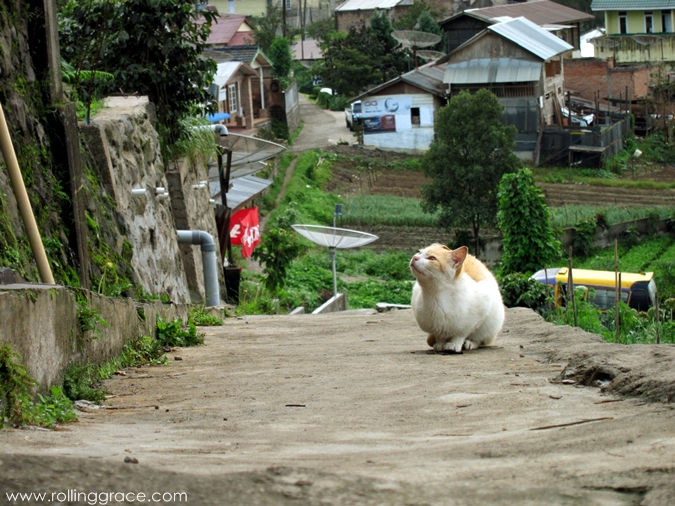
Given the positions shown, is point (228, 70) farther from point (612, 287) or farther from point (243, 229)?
point (612, 287)

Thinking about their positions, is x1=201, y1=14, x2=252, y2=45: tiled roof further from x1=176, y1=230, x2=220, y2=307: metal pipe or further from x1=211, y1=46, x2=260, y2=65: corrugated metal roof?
x1=176, y1=230, x2=220, y2=307: metal pipe

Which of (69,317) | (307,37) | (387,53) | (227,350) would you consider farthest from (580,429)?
(307,37)

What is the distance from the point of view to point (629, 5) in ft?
180

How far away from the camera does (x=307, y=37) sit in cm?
8050

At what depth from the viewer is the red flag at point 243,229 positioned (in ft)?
75.0

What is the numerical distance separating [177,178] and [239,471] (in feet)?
38.8

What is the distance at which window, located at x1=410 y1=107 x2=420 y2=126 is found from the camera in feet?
159

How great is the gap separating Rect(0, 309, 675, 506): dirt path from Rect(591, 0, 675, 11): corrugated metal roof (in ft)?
173

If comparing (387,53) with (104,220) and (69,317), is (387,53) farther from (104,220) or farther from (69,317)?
(69,317)

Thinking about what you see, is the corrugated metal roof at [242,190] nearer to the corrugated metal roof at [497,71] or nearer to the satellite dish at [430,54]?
the corrugated metal roof at [497,71]

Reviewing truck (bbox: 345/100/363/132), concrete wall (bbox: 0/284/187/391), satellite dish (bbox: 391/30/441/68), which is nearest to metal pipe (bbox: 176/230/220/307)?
concrete wall (bbox: 0/284/187/391)

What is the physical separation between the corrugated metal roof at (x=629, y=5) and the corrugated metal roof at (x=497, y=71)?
1154 cm

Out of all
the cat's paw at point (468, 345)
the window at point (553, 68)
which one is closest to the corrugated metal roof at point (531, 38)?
the window at point (553, 68)

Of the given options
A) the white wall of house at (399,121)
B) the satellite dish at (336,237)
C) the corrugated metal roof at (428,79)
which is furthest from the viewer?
the white wall of house at (399,121)
